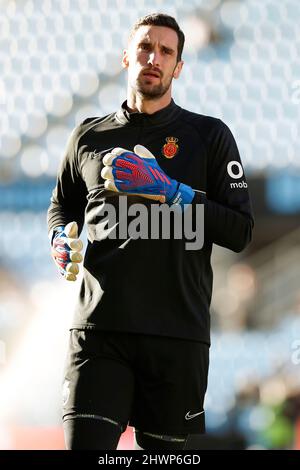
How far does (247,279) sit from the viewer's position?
180 inches

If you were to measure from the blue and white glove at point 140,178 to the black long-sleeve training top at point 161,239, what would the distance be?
1.8 inches

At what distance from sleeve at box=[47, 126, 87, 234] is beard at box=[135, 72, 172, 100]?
0.18 metres

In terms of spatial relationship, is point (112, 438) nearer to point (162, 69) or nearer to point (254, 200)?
point (162, 69)

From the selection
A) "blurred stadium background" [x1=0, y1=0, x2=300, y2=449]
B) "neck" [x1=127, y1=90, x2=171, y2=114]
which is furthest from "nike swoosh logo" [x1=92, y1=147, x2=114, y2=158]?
"blurred stadium background" [x1=0, y1=0, x2=300, y2=449]

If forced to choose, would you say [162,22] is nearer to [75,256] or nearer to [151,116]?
[151,116]

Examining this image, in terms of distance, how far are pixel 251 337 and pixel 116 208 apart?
2722 mm

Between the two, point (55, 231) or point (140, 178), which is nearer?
point (140, 178)

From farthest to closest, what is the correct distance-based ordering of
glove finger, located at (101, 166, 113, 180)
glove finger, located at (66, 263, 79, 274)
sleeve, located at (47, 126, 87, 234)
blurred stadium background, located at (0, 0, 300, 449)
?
1. blurred stadium background, located at (0, 0, 300, 449)
2. sleeve, located at (47, 126, 87, 234)
3. glove finger, located at (66, 263, 79, 274)
4. glove finger, located at (101, 166, 113, 180)

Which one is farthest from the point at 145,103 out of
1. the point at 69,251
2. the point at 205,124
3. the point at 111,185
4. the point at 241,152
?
the point at 241,152

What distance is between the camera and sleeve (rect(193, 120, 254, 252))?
1.69 meters

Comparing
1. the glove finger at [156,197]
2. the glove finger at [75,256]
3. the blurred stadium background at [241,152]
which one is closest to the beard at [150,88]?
the glove finger at [156,197]

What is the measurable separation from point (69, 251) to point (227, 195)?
1.09ft

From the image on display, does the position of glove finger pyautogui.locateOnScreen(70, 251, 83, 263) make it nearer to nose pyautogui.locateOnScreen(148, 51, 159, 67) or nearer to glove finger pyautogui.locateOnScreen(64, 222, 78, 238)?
glove finger pyautogui.locateOnScreen(64, 222, 78, 238)

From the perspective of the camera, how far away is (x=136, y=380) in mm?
1680
